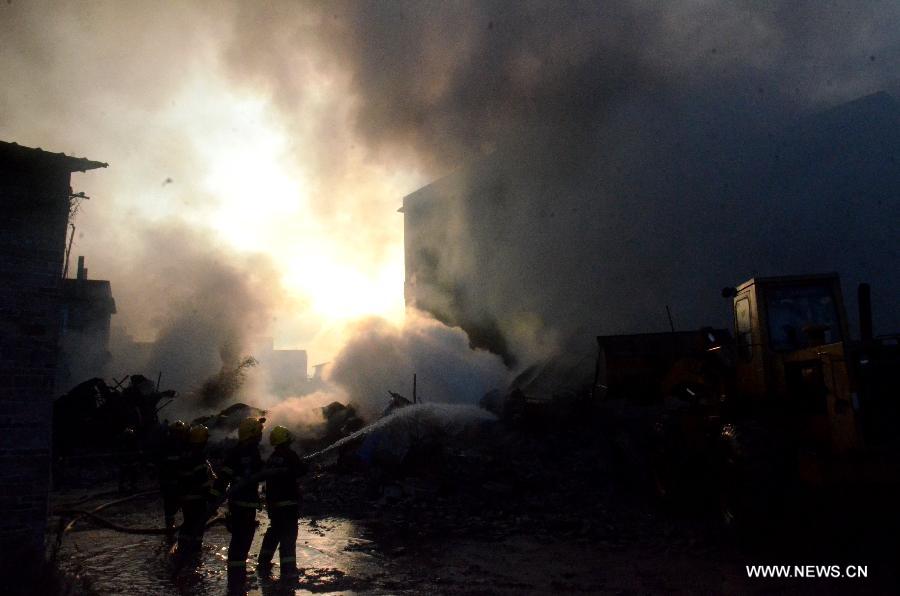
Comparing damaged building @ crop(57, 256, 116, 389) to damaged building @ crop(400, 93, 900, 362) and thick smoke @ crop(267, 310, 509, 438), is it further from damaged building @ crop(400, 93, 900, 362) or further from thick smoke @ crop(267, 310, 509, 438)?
damaged building @ crop(400, 93, 900, 362)

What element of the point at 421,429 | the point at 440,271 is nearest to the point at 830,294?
the point at 421,429

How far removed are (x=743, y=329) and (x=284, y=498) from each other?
223 inches

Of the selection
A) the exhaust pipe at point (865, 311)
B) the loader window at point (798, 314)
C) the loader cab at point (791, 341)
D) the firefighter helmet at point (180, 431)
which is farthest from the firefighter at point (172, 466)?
the exhaust pipe at point (865, 311)

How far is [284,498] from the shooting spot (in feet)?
17.8

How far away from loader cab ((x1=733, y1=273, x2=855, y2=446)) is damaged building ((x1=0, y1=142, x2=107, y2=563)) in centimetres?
733

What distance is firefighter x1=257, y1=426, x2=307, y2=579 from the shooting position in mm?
5336

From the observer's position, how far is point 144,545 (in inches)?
274

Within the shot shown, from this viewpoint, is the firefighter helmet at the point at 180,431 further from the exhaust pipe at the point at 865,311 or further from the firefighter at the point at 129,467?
the exhaust pipe at the point at 865,311

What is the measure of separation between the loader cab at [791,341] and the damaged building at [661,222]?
9.98 metres

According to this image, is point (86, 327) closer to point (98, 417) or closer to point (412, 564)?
point (98, 417)

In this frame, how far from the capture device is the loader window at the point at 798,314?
6.33 metres

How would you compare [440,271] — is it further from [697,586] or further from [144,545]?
Result: [697,586]

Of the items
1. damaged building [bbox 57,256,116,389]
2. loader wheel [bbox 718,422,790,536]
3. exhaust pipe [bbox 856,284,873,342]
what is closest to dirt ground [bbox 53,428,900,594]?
loader wheel [bbox 718,422,790,536]

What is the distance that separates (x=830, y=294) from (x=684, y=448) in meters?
2.77
